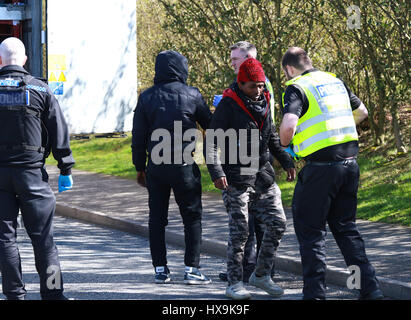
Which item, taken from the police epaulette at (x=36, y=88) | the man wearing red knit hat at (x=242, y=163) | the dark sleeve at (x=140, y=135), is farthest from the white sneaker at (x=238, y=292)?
the police epaulette at (x=36, y=88)

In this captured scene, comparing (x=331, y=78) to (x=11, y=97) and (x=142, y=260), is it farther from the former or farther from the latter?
(x=142, y=260)

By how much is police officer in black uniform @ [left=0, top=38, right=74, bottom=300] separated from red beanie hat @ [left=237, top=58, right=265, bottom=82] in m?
1.49

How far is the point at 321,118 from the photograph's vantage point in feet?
20.0

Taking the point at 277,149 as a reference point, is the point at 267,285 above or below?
below

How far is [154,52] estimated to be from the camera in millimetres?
19562

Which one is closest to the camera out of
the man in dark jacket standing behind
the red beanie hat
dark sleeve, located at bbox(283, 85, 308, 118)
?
dark sleeve, located at bbox(283, 85, 308, 118)

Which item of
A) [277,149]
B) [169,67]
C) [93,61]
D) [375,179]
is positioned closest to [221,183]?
[277,149]

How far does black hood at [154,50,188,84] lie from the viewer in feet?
23.7

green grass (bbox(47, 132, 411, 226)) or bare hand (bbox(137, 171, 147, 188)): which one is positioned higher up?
bare hand (bbox(137, 171, 147, 188))

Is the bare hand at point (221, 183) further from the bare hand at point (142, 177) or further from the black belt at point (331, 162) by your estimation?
the bare hand at point (142, 177)

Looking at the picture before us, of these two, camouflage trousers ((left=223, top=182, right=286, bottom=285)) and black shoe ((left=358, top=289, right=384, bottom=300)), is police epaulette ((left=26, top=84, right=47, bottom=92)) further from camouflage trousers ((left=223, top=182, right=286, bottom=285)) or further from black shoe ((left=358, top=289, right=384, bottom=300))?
black shoe ((left=358, top=289, right=384, bottom=300))

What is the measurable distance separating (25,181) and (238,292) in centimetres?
188

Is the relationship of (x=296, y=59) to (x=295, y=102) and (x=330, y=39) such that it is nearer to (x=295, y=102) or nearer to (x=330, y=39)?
(x=295, y=102)

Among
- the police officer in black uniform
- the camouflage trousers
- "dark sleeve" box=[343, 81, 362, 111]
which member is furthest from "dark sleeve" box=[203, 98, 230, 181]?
the police officer in black uniform
